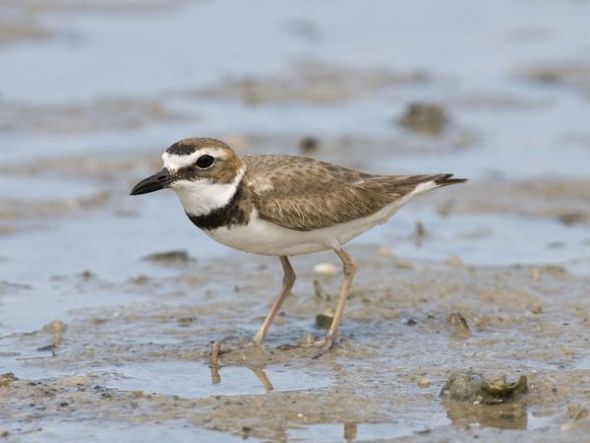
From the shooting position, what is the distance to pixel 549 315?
860 centimetres

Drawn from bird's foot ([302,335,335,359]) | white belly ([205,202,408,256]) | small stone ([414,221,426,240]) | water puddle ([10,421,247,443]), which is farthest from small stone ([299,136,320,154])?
water puddle ([10,421,247,443])

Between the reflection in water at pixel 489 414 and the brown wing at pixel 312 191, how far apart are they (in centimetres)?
148

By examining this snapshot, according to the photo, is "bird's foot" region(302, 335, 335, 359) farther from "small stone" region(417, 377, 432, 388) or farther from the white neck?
the white neck

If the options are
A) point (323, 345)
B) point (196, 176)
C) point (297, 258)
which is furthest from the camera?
point (297, 258)

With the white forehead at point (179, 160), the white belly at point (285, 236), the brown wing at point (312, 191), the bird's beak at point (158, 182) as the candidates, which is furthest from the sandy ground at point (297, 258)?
the white forehead at point (179, 160)

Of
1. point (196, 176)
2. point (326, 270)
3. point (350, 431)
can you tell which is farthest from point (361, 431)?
point (326, 270)

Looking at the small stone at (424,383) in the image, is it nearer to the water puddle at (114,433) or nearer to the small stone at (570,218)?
the water puddle at (114,433)

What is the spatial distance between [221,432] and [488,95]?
9049mm

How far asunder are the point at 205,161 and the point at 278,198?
0.47m

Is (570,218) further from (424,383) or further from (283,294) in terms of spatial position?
(424,383)

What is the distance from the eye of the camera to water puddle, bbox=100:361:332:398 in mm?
7219

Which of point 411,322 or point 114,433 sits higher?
point 411,322

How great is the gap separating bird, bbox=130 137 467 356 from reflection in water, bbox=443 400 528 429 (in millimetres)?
1269

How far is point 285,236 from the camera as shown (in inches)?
306
